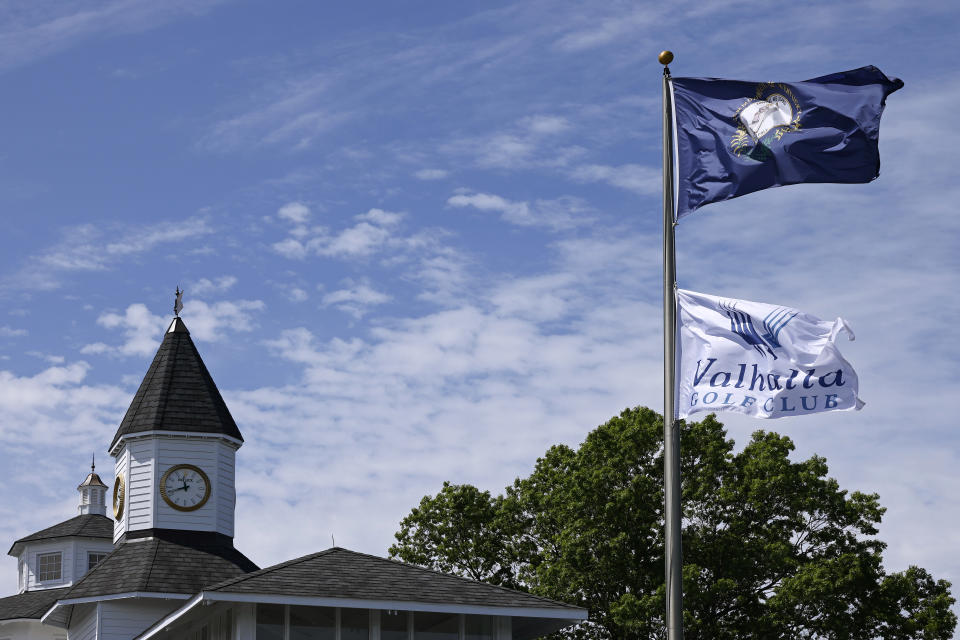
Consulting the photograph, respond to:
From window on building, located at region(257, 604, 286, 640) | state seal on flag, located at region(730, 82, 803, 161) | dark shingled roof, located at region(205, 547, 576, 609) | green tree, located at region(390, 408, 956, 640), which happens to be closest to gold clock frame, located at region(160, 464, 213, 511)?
green tree, located at region(390, 408, 956, 640)

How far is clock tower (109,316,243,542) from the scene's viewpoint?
1617 inches

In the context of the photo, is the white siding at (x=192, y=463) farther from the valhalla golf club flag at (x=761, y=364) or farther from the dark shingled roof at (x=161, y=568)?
the valhalla golf club flag at (x=761, y=364)

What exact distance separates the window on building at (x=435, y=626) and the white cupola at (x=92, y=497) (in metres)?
45.0

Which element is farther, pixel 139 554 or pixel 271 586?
pixel 139 554

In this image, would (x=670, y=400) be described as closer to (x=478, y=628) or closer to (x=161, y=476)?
(x=478, y=628)

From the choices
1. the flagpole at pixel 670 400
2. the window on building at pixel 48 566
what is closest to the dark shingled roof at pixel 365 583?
the flagpole at pixel 670 400

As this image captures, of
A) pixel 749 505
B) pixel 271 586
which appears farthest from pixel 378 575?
pixel 749 505

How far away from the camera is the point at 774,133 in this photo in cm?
Answer: 1590

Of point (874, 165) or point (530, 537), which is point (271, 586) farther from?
point (530, 537)

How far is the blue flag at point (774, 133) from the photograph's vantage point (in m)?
15.8

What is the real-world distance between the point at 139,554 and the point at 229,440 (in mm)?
4890

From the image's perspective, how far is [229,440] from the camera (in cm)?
4266

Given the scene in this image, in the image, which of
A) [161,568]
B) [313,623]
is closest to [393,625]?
[313,623]

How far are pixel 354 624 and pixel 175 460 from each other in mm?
19780
